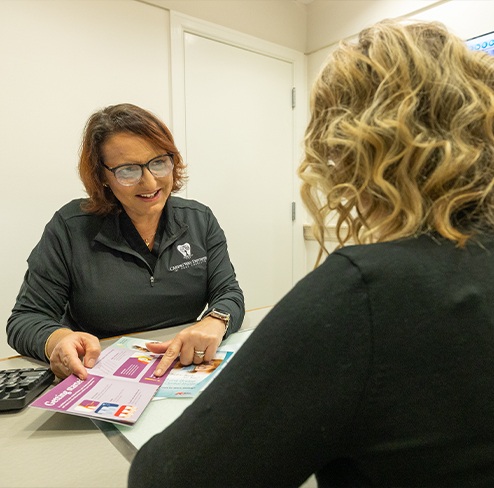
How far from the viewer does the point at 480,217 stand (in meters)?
0.52

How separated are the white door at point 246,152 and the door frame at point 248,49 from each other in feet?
0.09

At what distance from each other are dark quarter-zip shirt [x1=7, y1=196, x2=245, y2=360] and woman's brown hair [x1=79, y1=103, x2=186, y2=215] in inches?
2.2

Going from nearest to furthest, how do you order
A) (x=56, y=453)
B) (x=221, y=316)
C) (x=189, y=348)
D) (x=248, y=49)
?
(x=56, y=453) → (x=189, y=348) → (x=221, y=316) → (x=248, y=49)

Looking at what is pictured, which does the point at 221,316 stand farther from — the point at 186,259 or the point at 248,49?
the point at 248,49

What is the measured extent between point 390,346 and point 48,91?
2.21 meters

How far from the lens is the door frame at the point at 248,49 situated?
2504 millimetres

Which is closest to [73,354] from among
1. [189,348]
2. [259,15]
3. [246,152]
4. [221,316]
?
[189,348]

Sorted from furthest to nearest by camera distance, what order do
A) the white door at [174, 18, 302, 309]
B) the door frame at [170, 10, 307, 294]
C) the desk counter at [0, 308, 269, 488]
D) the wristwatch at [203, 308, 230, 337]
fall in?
the white door at [174, 18, 302, 309], the door frame at [170, 10, 307, 294], the wristwatch at [203, 308, 230, 337], the desk counter at [0, 308, 269, 488]

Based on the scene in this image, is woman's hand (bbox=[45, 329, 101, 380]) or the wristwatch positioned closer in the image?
woman's hand (bbox=[45, 329, 101, 380])

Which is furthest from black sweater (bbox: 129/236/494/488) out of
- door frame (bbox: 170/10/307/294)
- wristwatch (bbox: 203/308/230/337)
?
door frame (bbox: 170/10/307/294)

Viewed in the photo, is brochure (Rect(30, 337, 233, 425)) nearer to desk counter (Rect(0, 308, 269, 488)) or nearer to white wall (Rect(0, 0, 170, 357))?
desk counter (Rect(0, 308, 269, 488))

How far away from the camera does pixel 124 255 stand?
1.36 meters

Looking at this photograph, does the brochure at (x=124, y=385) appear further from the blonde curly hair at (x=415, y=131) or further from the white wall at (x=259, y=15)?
the white wall at (x=259, y=15)

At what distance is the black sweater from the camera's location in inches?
16.4
